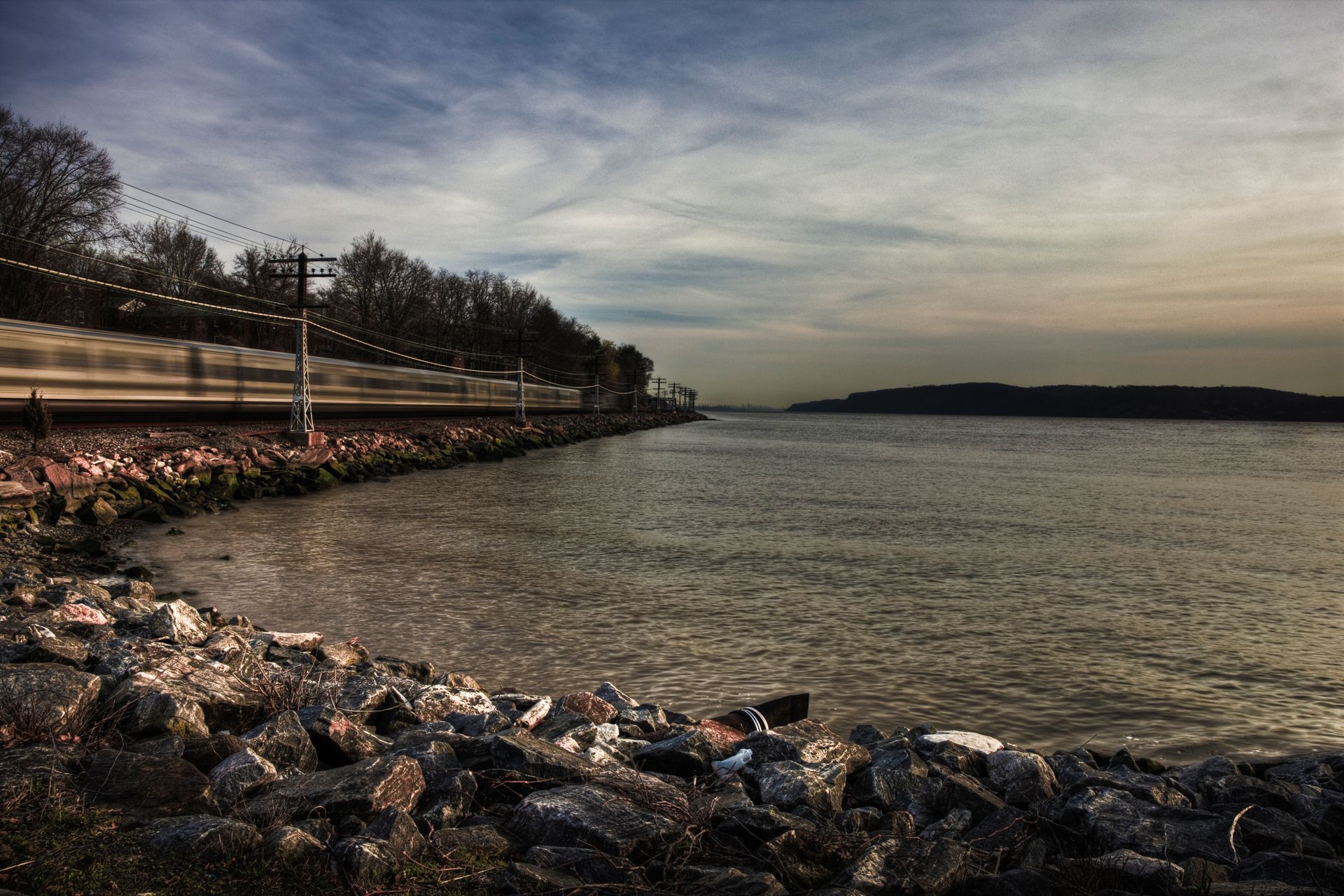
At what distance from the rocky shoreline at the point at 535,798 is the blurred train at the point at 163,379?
58.4 feet

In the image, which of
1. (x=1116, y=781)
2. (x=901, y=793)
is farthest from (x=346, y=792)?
(x=1116, y=781)

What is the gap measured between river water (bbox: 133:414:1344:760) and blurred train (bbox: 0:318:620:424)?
23.6 feet

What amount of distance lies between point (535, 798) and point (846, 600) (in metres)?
7.45

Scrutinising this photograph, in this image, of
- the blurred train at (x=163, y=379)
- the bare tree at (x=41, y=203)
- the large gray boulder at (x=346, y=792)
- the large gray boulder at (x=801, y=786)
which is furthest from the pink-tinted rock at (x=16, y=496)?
the bare tree at (x=41, y=203)

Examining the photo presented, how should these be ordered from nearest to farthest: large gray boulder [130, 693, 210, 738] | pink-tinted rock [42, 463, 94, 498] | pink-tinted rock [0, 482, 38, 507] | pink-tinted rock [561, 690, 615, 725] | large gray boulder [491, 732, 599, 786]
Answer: large gray boulder [491, 732, 599, 786] < large gray boulder [130, 693, 210, 738] < pink-tinted rock [561, 690, 615, 725] < pink-tinted rock [0, 482, 38, 507] < pink-tinted rock [42, 463, 94, 498]

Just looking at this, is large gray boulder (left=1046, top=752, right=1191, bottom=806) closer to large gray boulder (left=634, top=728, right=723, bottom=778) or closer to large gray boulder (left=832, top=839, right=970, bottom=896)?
large gray boulder (left=832, top=839, right=970, bottom=896)

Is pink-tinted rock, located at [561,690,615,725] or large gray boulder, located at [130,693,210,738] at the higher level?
large gray boulder, located at [130,693,210,738]

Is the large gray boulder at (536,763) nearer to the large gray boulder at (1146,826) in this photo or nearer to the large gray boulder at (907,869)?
the large gray boulder at (907,869)

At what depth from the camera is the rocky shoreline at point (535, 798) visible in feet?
9.05

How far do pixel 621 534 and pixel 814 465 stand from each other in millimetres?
25161

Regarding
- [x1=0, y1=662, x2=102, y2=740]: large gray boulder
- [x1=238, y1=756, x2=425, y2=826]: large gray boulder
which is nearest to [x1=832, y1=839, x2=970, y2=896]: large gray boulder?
[x1=238, y1=756, x2=425, y2=826]: large gray boulder

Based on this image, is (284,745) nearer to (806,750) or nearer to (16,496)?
(806,750)

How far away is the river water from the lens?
679cm

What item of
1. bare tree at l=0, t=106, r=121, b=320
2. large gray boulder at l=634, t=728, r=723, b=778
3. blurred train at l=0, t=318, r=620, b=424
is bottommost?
large gray boulder at l=634, t=728, r=723, b=778
